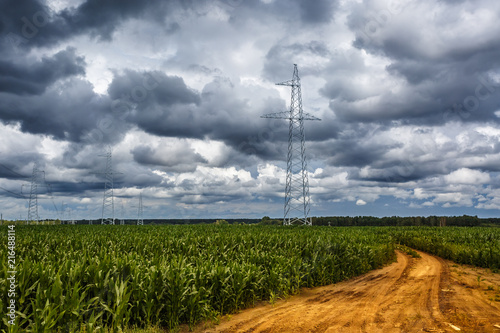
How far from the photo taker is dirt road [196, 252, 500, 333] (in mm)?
9094

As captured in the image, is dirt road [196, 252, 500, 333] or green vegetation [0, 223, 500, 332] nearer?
green vegetation [0, 223, 500, 332]

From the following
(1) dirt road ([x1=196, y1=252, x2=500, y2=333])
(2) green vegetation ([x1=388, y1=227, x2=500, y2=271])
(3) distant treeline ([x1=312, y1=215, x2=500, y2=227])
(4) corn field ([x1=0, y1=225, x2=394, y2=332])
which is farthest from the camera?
(3) distant treeline ([x1=312, y1=215, x2=500, y2=227])

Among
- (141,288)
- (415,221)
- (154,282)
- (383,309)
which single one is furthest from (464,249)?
(415,221)

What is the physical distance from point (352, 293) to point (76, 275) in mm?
10808

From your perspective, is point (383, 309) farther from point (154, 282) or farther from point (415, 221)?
point (415, 221)

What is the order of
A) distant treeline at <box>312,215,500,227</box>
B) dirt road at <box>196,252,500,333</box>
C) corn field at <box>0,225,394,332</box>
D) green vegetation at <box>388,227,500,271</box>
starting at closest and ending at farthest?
corn field at <box>0,225,394,332</box>, dirt road at <box>196,252,500,333</box>, green vegetation at <box>388,227,500,271</box>, distant treeline at <box>312,215,500,227</box>

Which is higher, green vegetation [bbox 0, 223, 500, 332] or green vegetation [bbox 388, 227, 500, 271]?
green vegetation [bbox 0, 223, 500, 332]

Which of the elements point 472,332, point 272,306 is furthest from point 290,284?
Answer: point 472,332

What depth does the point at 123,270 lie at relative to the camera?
953 cm

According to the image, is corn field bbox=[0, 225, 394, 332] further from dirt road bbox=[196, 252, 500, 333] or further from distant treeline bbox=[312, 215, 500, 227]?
distant treeline bbox=[312, 215, 500, 227]

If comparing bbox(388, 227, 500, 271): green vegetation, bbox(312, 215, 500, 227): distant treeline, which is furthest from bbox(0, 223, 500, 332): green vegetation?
bbox(312, 215, 500, 227): distant treeline

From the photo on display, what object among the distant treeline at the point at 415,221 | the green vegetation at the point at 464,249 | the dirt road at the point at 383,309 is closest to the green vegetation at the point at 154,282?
the dirt road at the point at 383,309

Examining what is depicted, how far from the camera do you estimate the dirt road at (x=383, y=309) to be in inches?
358

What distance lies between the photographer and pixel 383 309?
1084 centimetres
